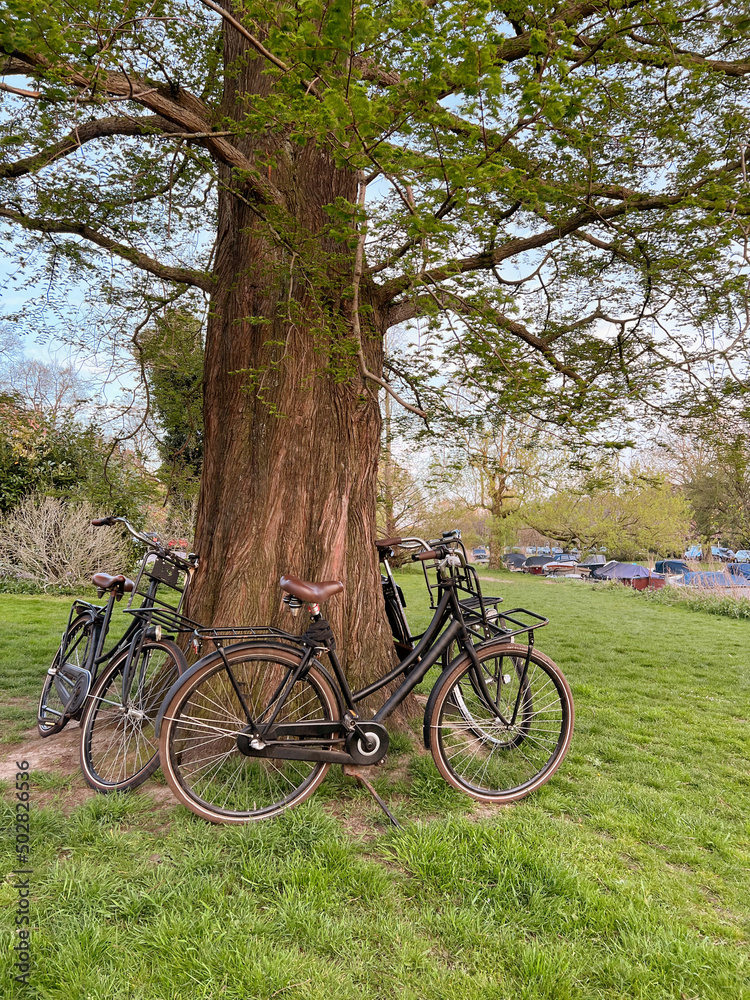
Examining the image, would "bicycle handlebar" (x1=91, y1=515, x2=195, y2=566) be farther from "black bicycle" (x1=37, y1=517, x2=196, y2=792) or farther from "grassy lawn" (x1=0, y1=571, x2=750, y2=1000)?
"grassy lawn" (x1=0, y1=571, x2=750, y2=1000)

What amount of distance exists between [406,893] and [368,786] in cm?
52

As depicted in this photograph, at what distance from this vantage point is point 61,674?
10.9 ft

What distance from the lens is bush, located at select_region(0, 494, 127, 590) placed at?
10.9 meters

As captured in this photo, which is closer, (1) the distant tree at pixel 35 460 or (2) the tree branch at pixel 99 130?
(2) the tree branch at pixel 99 130

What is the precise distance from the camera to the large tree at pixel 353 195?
191 centimetres

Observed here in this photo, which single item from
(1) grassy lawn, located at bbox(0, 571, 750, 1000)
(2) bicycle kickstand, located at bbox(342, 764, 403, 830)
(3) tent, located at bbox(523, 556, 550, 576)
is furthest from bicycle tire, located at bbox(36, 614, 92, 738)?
(3) tent, located at bbox(523, 556, 550, 576)

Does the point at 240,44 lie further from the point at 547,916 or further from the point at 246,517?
the point at 547,916

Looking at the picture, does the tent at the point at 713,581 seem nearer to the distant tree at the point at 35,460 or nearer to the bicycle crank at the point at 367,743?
the distant tree at the point at 35,460

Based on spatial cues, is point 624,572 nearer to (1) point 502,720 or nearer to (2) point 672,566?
(2) point 672,566

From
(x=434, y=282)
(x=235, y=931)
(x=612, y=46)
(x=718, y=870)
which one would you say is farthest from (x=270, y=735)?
(x=612, y=46)

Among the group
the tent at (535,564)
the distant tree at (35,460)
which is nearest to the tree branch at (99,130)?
the distant tree at (35,460)

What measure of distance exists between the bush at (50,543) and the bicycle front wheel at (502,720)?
1033cm

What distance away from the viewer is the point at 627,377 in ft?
15.2

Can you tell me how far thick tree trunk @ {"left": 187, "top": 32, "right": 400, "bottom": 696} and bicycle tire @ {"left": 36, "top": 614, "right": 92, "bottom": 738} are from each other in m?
0.76
